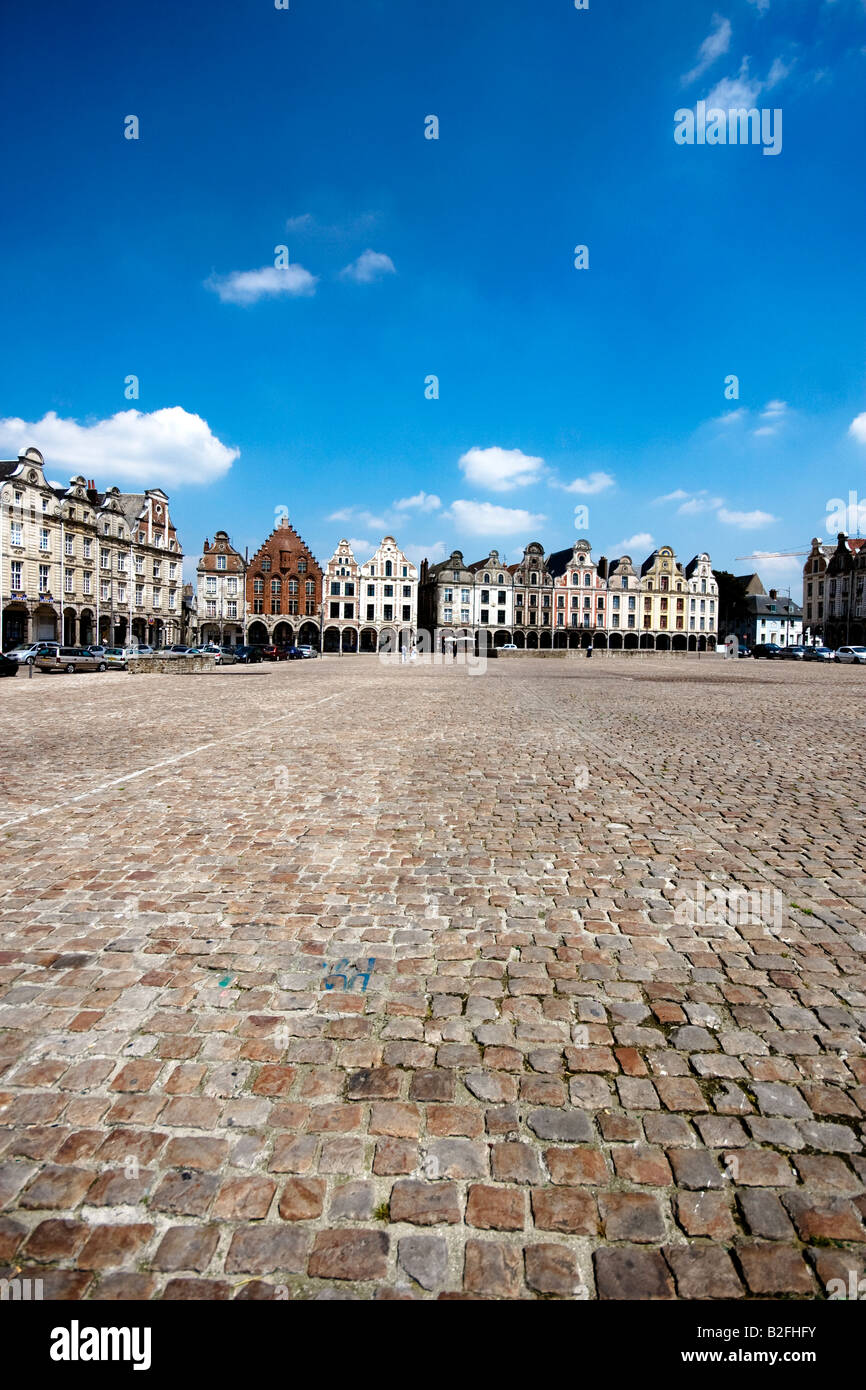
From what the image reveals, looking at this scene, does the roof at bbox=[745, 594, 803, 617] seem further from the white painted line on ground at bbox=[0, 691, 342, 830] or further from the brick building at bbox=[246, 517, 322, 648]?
the white painted line on ground at bbox=[0, 691, 342, 830]

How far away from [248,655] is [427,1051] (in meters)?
55.9

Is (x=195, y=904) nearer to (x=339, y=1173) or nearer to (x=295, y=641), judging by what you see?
(x=339, y=1173)

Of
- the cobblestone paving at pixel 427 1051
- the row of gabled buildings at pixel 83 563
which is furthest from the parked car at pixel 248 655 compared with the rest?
the cobblestone paving at pixel 427 1051

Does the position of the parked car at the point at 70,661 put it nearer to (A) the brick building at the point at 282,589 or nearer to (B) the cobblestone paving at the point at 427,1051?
(B) the cobblestone paving at the point at 427,1051

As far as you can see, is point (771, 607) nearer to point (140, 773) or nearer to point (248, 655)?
point (248, 655)

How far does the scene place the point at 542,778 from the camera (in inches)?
330

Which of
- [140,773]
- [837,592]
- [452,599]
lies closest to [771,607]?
[837,592]

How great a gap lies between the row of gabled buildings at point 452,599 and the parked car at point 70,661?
4055 cm

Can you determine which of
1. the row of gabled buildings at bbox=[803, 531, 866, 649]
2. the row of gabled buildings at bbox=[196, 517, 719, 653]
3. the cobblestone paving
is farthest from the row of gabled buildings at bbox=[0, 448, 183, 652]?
the row of gabled buildings at bbox=[803, 531, 866, 649]

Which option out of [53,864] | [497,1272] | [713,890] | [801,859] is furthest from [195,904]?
[801,859]

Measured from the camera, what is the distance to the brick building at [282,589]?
264 ft

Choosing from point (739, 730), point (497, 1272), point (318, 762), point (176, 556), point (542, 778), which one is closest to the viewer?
point (497, 1272)

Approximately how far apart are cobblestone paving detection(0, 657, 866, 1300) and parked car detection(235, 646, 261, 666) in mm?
49865

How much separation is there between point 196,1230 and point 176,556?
7584 centimetres
